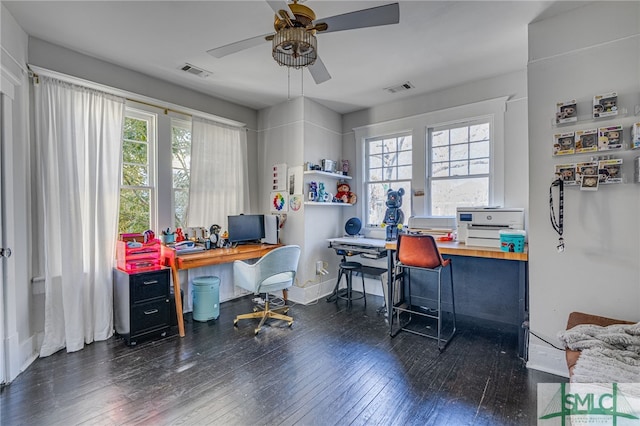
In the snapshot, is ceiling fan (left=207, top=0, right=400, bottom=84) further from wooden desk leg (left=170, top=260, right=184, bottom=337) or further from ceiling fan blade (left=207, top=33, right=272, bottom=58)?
wooden desk leg (left=170, top=260, right=184, bottom=337)

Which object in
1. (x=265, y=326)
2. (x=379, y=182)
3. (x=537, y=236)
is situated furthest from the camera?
(x=379, y=182)

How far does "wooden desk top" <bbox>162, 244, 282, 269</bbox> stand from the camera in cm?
303

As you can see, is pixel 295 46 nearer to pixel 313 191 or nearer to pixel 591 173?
pixel 591 173

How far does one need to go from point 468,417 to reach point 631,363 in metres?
0.88

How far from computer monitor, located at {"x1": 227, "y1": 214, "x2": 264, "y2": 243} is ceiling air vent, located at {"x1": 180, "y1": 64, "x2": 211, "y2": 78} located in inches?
64.4

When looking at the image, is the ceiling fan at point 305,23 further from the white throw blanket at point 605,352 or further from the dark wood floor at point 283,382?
the dark wood floor at point 283,382

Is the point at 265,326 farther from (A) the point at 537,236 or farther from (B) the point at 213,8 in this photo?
(B) the point at 213,8

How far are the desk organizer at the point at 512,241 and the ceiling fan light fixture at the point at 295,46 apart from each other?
2.07 m

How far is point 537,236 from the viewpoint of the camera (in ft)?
7.78

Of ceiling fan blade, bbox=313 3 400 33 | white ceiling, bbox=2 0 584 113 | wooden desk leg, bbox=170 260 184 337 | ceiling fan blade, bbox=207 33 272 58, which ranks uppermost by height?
white ceiling, bbox=2 0 584 113

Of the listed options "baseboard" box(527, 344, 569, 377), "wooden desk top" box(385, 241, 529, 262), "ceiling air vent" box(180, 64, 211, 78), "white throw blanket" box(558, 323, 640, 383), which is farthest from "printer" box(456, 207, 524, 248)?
"ceiling air vent" box(180, 64, 211, 78)

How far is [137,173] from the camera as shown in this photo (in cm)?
335

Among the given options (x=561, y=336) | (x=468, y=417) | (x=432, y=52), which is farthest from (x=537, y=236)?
(x=432, y=52)

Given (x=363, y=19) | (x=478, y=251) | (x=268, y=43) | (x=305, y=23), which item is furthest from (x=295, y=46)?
(x=478, y=251)
